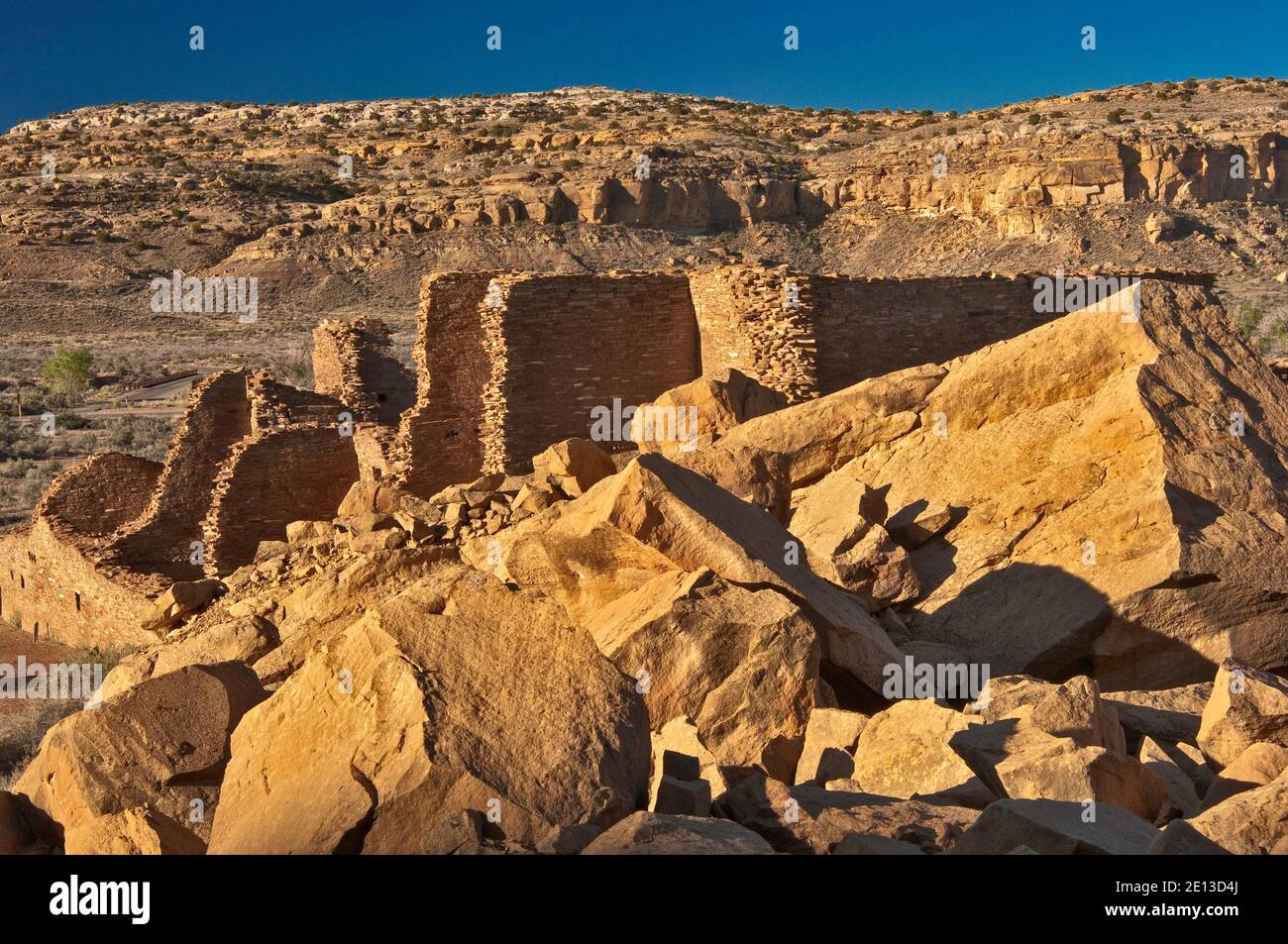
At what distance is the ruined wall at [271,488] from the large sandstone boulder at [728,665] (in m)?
9.27

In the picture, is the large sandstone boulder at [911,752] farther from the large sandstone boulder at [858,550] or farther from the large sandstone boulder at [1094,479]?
the large sandstone boulder at [858,550]

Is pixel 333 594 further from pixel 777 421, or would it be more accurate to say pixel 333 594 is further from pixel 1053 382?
pixel 1053 382

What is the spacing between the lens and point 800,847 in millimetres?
5355

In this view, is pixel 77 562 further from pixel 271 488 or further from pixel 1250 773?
pixel 1250 773

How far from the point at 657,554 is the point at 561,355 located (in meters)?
7.42

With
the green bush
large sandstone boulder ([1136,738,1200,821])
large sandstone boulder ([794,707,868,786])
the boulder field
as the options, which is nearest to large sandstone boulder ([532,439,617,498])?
the boulder field

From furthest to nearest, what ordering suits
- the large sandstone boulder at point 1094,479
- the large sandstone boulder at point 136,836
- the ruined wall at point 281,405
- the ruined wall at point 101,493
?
the ruined wall at point 101,493, the ruined wall at point 281,405, the large sandstone boulder at point 1094,479, the large sandstone boulder at point 136,836

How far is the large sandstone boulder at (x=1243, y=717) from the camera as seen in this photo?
754 cm

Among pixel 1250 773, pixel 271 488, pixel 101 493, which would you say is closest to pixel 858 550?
pixel 1250 773

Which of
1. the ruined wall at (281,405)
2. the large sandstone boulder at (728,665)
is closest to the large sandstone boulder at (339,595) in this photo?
the large sandstone boulder at (728,665)

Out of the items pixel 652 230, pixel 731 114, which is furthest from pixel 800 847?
pixel 731 114

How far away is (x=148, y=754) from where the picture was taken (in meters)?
6.80

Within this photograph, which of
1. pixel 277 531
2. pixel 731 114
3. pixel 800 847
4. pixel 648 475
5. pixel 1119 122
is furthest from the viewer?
pixel 731 114

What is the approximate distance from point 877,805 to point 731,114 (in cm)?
7605
